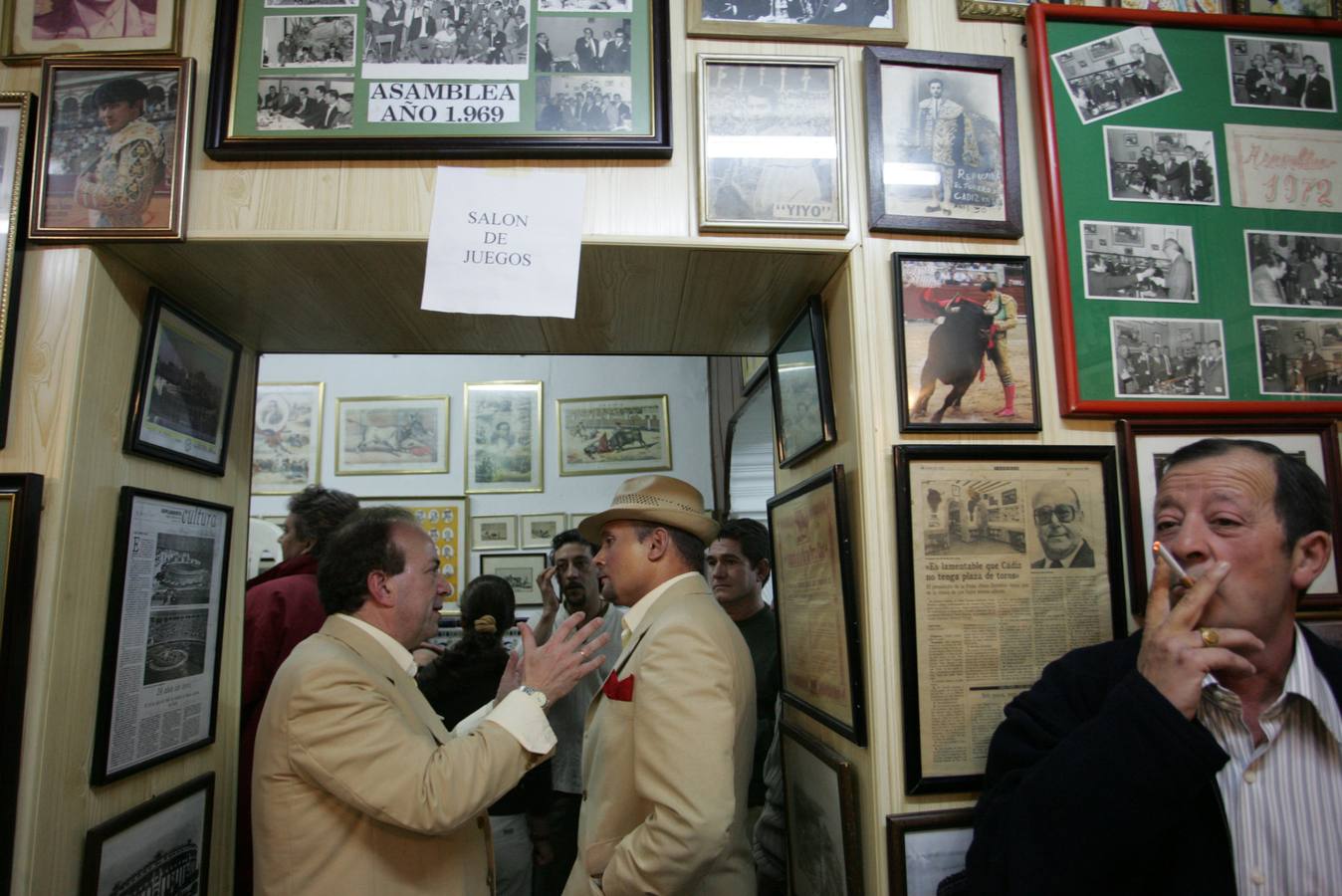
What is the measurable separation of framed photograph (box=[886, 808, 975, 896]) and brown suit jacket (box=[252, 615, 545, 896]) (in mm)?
772

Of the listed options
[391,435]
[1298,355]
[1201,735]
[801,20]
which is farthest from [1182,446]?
[391,435]

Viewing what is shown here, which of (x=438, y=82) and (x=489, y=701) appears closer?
(x=438, y=82)

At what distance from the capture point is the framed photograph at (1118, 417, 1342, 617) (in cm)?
165

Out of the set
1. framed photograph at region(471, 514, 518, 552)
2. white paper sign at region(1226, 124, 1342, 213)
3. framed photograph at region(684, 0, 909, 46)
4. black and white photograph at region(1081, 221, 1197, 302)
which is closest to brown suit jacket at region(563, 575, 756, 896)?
black and white photograph at region(1081, 221, 1197, 302)

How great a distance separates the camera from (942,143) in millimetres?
1715

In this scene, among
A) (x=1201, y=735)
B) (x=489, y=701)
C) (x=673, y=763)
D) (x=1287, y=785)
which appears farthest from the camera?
(x=489, y=701)

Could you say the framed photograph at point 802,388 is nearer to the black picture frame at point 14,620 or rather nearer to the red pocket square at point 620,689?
the red pocket square at point 620,689

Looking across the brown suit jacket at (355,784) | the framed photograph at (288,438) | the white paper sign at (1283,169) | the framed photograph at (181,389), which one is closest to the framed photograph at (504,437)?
the framed photograph at (288,438)

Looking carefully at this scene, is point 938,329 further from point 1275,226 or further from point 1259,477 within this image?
point 1275,226

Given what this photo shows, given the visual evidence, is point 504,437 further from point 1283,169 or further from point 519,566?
point 1283,169

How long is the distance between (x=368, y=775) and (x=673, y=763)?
0.59 meters

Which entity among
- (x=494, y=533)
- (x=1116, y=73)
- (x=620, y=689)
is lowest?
(x=620, y=689)

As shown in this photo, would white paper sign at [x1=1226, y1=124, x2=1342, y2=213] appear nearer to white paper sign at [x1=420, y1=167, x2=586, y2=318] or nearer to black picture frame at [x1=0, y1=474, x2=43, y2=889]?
white paper sign at [x1=420, y1=167, x2=586, y2=318]

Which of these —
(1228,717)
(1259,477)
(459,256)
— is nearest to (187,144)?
(459,256)
